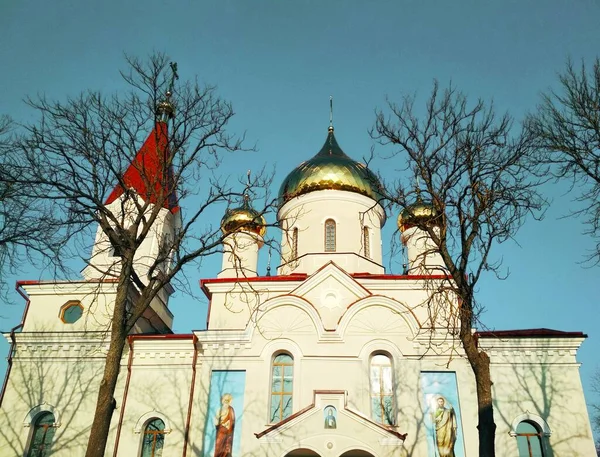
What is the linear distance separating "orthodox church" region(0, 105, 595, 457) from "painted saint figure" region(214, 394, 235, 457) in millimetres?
32

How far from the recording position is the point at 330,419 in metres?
12.7

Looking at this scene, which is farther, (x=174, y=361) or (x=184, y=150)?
(x=174, y=361)

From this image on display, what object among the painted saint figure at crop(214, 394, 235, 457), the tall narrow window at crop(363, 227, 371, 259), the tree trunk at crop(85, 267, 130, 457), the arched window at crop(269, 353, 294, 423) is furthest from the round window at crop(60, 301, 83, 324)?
the tall narrow window at crop(363, 227, 371, 259)

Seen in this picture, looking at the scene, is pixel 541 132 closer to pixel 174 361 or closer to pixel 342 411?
pixel 342 411

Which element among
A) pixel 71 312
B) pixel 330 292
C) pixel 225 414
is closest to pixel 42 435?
pixel 71 312

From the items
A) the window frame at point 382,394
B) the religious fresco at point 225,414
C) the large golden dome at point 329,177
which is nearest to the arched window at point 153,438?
the religious fresco at point 225,414

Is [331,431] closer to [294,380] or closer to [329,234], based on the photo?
[294,380]

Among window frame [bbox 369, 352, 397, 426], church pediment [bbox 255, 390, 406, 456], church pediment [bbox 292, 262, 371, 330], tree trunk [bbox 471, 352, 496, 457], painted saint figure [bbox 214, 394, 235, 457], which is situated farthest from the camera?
church pediment [bbox 292, 262, 371, 330]

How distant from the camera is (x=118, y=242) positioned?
30.5ft

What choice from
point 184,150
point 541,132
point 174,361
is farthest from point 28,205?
point 541,132

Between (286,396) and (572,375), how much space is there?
739 cm

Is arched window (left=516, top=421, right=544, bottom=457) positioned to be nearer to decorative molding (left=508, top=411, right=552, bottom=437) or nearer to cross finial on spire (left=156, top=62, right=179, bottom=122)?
decorative molding (left=508, top=411, right=552, bottom=437)

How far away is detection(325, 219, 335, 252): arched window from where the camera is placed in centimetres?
1877

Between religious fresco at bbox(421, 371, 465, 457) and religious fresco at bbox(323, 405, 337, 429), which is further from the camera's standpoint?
religious fresco at bbox(421, 371, 465, 457)
